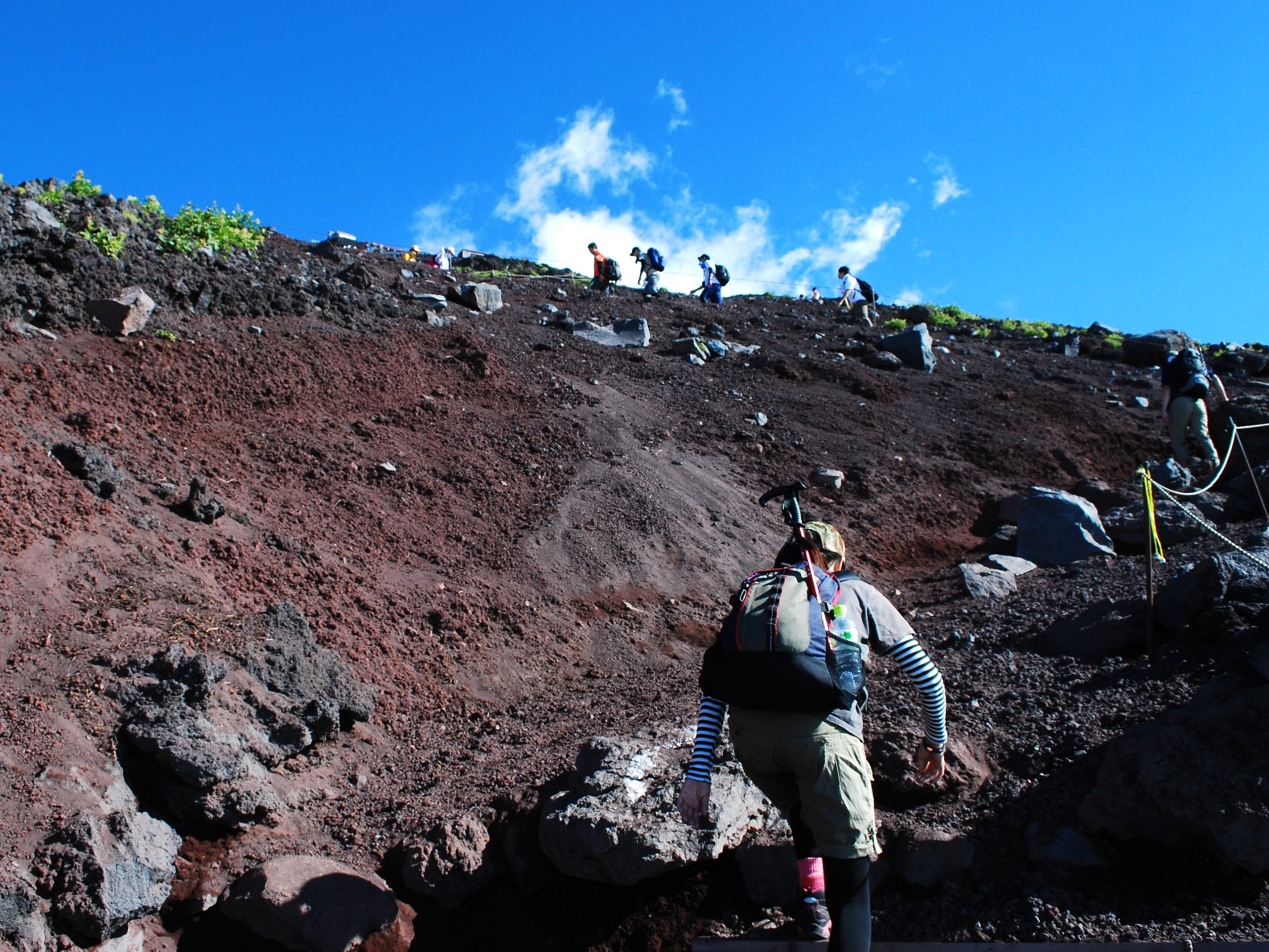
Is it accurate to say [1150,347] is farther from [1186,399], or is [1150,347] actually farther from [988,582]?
[988,582]

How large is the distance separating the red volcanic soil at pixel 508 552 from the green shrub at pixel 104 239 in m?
0.35

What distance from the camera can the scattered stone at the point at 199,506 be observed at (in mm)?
6988

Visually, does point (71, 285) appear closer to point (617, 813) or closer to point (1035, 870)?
point (617, 813)

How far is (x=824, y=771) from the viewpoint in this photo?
10.2 feet

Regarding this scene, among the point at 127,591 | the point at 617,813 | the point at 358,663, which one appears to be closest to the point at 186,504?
the point at 127,591

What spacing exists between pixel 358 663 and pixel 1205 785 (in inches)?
188

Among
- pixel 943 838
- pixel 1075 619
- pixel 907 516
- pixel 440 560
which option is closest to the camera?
pixel 943 838

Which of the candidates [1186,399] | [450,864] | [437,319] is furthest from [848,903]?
[437,319]

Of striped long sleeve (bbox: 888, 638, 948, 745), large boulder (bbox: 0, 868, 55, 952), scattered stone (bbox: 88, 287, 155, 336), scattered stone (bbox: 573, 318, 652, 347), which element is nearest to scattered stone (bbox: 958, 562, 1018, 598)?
striped long sleeve (bbox: 888, 638, 948, 745)

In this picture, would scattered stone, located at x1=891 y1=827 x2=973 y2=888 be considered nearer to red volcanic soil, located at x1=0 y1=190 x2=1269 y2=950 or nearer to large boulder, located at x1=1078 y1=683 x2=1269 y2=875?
red volcanic soil, located at x1=0 y1=190 x2=1269 y2=950

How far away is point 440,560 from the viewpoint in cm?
817

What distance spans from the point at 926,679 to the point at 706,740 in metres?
0.80

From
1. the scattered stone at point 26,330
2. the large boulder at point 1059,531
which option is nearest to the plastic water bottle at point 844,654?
the large boulder at point 1059,531

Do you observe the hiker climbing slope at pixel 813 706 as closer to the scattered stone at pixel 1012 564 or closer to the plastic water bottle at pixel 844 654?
the plastic water bottle at pixel 844 654
